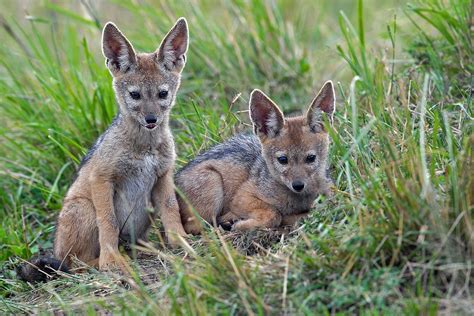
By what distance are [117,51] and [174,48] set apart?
18.6 inches

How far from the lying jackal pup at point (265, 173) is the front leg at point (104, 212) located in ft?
1.97

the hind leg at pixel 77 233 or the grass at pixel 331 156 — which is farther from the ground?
the grass at pixel 331 156

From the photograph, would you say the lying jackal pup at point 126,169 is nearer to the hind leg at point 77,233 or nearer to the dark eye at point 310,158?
the hind leg at point 77,233

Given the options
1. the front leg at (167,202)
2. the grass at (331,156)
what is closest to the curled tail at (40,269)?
the grass at (331,156)

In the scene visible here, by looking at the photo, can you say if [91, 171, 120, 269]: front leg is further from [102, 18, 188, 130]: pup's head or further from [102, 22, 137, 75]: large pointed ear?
[102, 22, 137, 75]: large pointed ear

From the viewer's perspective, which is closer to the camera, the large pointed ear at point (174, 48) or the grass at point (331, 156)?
the grass at point (331, 156)

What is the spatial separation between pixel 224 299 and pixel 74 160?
3337 mm

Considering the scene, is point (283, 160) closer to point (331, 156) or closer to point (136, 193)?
point (331, 156)

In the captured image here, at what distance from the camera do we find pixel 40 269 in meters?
6.43

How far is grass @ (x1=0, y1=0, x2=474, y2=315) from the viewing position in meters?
4.84

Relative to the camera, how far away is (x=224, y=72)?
30.3ft

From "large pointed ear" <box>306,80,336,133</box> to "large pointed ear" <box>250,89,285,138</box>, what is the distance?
22 cm

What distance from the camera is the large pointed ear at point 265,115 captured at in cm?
654

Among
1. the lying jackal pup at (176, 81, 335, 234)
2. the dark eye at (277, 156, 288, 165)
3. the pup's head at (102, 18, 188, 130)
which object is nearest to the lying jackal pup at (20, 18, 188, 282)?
the pup's head at (102, 18, 188, 130)
